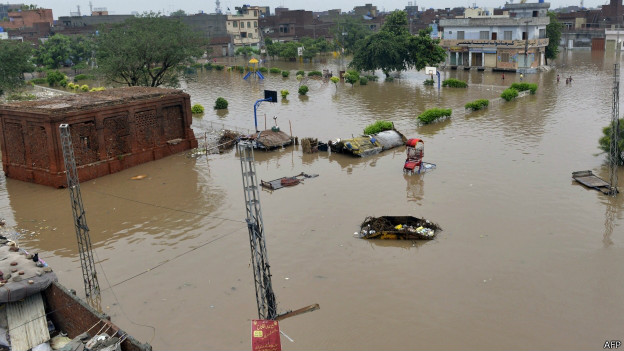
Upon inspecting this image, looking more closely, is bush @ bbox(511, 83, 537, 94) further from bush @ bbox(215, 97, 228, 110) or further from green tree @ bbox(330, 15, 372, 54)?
green tree @ bbox(330, 15, 372, 54)

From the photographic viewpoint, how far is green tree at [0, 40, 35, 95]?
156 ft

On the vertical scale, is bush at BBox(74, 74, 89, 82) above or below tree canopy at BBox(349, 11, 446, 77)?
below

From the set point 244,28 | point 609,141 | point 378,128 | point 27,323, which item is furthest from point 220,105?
point 244,28

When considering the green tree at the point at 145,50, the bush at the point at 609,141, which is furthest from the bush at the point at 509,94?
the green tree at the point at 145,50

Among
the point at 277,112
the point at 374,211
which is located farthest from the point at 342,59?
the point at 374,211

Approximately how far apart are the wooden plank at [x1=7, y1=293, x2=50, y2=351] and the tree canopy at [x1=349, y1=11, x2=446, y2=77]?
4709 centimetres

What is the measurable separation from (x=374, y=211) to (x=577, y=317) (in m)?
8.91

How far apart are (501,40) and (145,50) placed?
3956 centimetres

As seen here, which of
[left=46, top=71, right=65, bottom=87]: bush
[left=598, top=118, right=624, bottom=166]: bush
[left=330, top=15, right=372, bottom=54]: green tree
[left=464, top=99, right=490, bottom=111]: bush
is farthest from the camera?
[left=330, top=15, right=372, bottom=54]: green tree

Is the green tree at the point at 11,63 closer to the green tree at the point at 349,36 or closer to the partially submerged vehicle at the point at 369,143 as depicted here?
the partially submerged vehicle at the point at 369,143

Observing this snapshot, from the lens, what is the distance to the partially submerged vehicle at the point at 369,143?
29873 millimetres

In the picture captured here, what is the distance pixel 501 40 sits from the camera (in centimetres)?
6306

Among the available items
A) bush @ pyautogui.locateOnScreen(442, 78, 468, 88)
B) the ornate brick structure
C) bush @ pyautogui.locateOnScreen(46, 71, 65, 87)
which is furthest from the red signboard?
bush @ pyautogui.locateOnScreen(46, 71, 65, 87)

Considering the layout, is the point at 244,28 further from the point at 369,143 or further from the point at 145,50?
the point at 369,143
